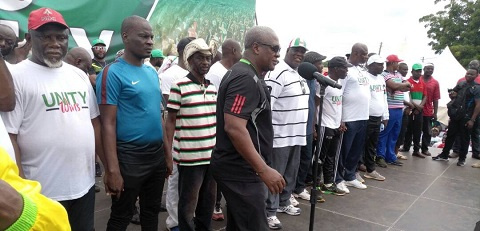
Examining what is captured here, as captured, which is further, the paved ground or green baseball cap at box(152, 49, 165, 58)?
green baseball cap at box(152, 49, 165, 58)

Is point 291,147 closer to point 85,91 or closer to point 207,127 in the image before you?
point 207,127

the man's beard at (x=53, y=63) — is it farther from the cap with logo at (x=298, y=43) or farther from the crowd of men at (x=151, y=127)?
the cap with logo at (x=298, y=43)

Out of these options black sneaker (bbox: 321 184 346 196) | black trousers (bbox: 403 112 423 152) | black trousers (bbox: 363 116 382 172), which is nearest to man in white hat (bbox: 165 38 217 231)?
black sneaker (bbox: 321 184 346 196)

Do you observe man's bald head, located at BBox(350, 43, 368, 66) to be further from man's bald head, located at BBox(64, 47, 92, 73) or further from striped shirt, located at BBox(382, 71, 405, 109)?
man's bald head, located at BBox(64, 47, 92, 73)

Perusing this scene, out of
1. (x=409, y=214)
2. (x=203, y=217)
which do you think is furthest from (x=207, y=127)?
(x=409, y=214)

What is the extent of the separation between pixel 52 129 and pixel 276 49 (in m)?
1.51

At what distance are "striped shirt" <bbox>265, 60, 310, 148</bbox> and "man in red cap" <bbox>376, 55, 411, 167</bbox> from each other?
322 centimetres

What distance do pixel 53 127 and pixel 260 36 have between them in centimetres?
143

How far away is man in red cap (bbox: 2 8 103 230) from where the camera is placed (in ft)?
6.81

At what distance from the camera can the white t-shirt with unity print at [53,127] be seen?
6.79ft

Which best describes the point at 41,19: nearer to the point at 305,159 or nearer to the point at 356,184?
the point at 305,159

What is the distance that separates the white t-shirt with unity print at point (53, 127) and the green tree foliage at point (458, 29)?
2655cm

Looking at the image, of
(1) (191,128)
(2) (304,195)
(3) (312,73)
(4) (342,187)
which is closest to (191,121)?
(1) (191,128)

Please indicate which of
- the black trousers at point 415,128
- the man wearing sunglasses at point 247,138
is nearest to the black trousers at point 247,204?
the man wearing sunglasses at point 247,138
